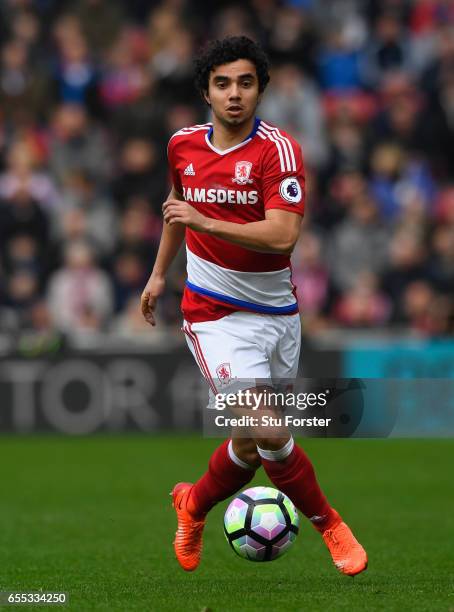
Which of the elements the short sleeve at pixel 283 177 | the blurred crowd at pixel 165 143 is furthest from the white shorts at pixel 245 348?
the blurred crowd at pixel 165 143

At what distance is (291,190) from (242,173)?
0.26m

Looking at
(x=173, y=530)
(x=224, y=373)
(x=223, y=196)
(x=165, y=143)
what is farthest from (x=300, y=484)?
→ (x=165, y=143)

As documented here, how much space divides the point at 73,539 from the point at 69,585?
1.80 meters

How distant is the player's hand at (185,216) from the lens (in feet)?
18.9

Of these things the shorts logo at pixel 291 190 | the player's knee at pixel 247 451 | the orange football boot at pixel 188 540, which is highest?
the shorts logo at pixel 291 190

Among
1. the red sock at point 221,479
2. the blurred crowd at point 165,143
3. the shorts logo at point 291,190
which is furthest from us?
the blurred crowd at point 165,143

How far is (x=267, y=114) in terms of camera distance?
642 inches

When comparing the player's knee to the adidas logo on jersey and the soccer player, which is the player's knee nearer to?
the soccer player

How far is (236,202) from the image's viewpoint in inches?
243

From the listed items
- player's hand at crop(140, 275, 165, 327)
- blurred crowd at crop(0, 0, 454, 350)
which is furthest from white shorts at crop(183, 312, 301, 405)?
blurred crowd at crop(0, 0, 454, 350)

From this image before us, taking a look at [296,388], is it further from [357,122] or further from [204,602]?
[357,122]

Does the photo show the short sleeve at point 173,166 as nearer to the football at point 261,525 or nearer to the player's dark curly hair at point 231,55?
the player's dark curly hair at point 231,55

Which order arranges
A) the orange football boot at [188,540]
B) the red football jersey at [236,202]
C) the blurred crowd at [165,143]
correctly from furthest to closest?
the blurred crowd at [165,143], the orange football boot at [188,540], the red football jersey at [236,202]

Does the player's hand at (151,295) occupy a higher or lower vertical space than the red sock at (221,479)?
higher
